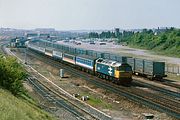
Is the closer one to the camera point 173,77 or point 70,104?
point 70,104

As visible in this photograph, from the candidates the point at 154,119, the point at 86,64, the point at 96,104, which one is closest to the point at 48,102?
the point at 96,104

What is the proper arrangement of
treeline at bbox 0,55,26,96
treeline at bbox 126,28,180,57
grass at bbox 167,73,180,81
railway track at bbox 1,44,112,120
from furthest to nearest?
treeline at bbox 126,28,180,57, grass at bbox 167,73,180,81, treeline at bbox 0,55,26,96, railway track at bbox 1,44,112,120

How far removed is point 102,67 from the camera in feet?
198

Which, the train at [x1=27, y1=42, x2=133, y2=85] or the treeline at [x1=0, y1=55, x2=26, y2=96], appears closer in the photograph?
the treeline at [x1=0, y1=55, x2=26, y2=96]

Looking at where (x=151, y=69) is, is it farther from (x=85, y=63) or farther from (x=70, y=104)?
(x=70, y=104)

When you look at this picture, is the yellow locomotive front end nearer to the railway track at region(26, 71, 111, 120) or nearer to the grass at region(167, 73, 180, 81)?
the railway track at region(26, 71, 111, 120)

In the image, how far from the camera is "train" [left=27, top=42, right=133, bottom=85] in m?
53.6

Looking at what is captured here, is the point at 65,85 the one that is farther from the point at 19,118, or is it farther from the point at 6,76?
the point at 19,118

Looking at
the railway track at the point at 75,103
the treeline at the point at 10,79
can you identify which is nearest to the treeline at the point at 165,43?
the railway track at the point at 75,103

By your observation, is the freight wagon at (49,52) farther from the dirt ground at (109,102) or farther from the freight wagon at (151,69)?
the dirt ground at (109,102)

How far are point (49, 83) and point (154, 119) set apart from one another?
28281mm

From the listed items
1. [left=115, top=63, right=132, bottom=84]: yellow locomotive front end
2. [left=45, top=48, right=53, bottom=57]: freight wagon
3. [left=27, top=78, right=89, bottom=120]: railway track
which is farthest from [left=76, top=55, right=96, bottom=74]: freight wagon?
[left=45, top=48, right=53, bottom=57]: freight wagon

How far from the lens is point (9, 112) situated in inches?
846

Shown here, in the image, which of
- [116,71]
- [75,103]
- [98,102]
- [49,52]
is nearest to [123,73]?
[116,71]
